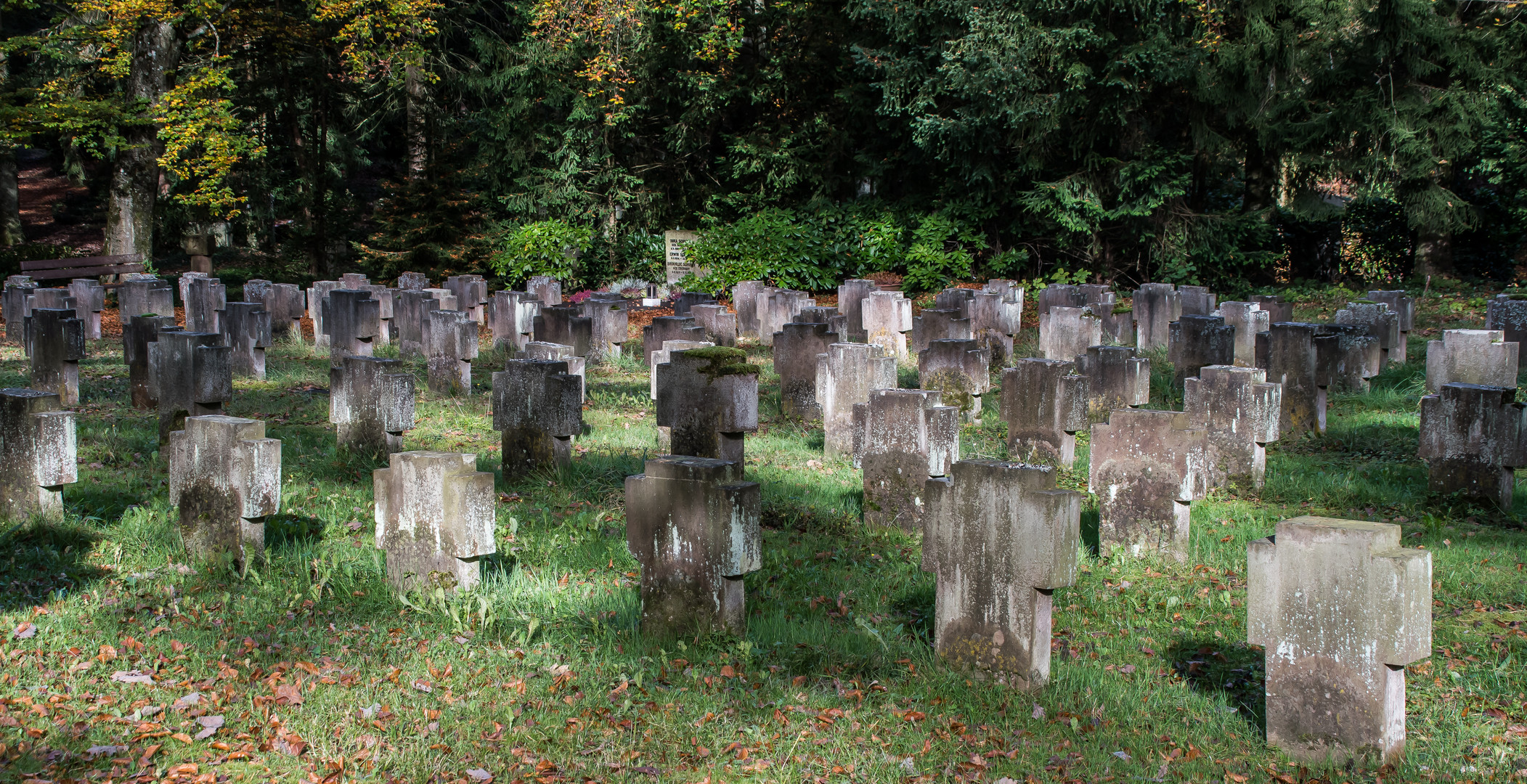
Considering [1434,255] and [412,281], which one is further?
[1434,255]

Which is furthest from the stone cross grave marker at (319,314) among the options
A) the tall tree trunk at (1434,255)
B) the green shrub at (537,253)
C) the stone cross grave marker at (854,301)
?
the tall tree trunk at (1434,255)

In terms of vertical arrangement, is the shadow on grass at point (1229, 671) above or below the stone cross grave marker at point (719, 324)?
below

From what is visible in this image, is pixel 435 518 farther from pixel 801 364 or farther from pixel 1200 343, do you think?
pixel 1200 343

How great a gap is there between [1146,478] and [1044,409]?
226 cm

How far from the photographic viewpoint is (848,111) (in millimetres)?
27359

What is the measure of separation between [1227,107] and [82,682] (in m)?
22.4

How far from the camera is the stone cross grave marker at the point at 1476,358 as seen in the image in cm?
1080

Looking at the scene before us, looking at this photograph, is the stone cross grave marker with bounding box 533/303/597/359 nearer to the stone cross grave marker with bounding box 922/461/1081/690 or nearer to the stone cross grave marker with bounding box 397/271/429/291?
the stone cross grave marker with bounding box 397/271/429/291

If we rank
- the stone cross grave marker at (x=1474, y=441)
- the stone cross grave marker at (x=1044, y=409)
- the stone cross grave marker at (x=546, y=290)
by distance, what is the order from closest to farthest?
1. the stone cross grave marker at (x=1474, y=441)
2. the stone cross grave marker at (x=1044, y=409)
3. the stone cross grave marker at (x=546, y=290)

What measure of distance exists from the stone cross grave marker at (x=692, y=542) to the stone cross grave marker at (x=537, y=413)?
338 cm

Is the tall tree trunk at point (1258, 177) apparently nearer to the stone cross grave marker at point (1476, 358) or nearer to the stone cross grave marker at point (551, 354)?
the stone cross grave marker at point (1476, 358)

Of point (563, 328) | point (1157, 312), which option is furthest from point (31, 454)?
point (1157, 312)

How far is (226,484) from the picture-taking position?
6.52 meters

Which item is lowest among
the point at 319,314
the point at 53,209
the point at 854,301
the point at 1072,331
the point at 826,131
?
the point at 1072,331
